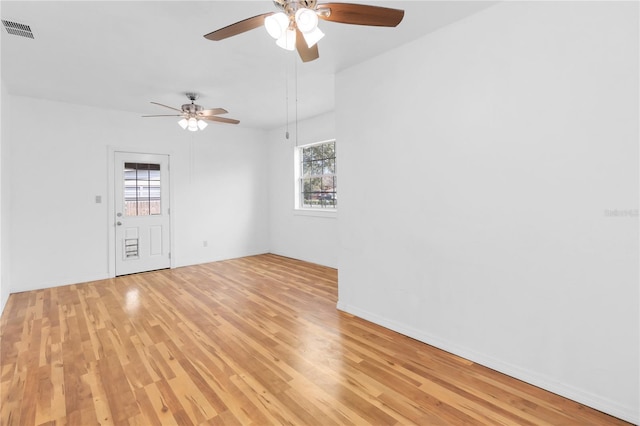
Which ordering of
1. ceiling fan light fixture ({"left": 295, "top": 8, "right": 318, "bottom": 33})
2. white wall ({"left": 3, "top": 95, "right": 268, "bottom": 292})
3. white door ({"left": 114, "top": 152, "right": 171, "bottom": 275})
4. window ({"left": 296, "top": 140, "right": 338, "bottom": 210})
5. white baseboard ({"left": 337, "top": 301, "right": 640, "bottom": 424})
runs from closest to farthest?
ceiling fan light fixture ({"left": 295, "top": 8, "right": 318, "bottom": 33})
white baseboard ({"left": 337, "top": 301, "right": 640, "bottom": 424})
white wall ({"left": 3, "top": 95, "right": 268, "bottom": 292})
white door ({"left": 114, "top": 152, "right": 171, "bottom": 275})
window ({"left": 296, "top": 140, "right": 338, "bottom": 210})

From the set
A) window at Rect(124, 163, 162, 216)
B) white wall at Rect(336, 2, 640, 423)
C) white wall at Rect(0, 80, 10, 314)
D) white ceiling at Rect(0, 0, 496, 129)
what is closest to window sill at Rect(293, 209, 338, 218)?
white ceiling at Rect(0, 0, 496, 129)

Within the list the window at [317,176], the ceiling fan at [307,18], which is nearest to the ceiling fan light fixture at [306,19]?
the ceiling fan at [307,18]

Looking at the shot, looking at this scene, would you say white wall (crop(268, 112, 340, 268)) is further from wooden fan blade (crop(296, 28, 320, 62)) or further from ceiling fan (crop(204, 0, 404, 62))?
ceiling fan (crop(204, 0, 404, 62))

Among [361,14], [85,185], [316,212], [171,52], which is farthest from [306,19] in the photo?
[85,185]

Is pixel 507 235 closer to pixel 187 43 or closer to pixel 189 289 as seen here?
pixel 187 43

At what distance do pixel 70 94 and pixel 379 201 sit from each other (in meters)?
4.40

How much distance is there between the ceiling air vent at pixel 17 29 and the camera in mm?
2439

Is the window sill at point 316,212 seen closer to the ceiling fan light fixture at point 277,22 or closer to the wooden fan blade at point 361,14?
the wooden fan blade at point 361,14

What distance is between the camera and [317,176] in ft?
19.2

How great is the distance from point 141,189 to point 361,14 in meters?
4.91

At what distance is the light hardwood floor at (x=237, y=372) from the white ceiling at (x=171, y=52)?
252 centimetres

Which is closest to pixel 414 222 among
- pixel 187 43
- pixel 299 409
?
pixel 299 409

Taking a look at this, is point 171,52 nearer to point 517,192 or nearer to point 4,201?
point 4,201

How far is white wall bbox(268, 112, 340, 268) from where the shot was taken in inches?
217
